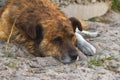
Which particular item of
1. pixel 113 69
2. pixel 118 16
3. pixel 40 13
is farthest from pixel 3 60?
pixel 118 16

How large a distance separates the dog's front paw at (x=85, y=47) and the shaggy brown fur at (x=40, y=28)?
305mm

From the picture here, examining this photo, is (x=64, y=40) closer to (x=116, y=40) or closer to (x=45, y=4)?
(x=45, y=4)

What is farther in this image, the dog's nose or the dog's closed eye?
the dog's closed eye

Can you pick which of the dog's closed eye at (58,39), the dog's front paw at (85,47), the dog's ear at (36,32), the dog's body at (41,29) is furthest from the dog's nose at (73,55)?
the dog's front paw at (85,47)

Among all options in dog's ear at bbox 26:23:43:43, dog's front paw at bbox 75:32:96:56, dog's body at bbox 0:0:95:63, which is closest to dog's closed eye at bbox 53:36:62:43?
dog's body at bbox 0:0:95:63

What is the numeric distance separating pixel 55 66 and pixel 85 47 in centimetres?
90

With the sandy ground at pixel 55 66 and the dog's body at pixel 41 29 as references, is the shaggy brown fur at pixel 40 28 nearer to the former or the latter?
the dog's body at pixel 41 29

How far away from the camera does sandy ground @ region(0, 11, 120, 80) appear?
4.99m

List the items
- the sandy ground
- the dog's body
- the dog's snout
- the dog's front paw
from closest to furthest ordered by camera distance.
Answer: the sandy ground
the dog's snout
the dog's body
the dog's front paw

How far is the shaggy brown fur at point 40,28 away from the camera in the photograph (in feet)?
18.5

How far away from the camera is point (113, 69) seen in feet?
18.2

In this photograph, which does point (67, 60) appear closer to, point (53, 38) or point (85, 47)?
point (53, 38)

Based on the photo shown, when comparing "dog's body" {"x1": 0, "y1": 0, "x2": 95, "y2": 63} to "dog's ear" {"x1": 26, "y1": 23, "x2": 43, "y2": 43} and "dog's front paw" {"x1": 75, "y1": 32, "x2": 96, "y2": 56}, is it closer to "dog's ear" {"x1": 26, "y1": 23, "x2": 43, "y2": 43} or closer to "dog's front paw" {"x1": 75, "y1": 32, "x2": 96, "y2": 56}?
"dog's ear" {"x1": 26, "y1": 23, "x2": 43, "y2": 43}

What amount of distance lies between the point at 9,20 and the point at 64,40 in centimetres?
80
